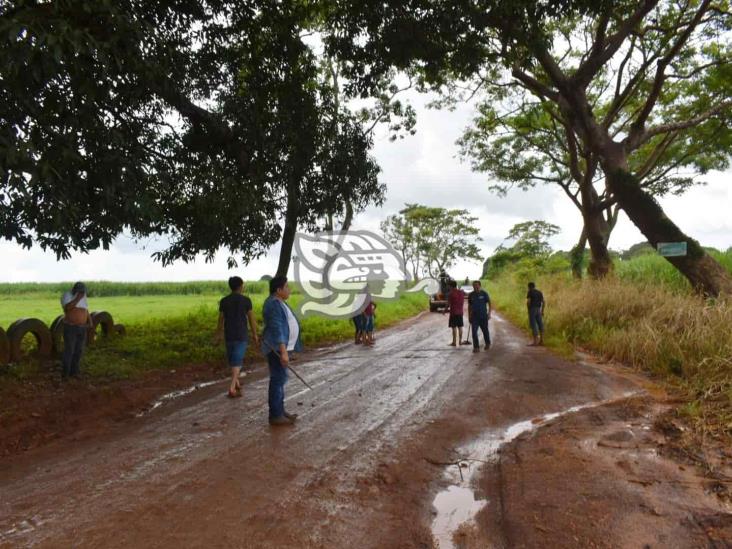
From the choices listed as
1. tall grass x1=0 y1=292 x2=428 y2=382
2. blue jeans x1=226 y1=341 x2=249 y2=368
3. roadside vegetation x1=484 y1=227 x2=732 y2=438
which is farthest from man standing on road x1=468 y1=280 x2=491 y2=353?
blue jeans x1=226 y1=341 x2=249 y2=368

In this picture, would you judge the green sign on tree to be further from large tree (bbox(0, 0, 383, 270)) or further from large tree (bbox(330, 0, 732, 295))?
large tree (bbox(0, 0, 383, 270))

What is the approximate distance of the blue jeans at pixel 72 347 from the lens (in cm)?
884

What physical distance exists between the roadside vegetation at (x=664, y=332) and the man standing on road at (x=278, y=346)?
4.79m

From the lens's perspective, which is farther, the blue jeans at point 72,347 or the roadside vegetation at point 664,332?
the blue jeans at point 72,347

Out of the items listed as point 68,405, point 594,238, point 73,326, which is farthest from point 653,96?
point 68,405

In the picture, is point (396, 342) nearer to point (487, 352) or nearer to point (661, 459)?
point (487, 352)

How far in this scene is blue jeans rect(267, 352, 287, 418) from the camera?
21.0 ft

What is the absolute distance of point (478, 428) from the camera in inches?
245

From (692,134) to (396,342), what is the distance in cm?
1575

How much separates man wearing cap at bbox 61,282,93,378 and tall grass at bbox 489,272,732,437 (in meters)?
9.40

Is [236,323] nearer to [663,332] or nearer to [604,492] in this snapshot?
[604,492]

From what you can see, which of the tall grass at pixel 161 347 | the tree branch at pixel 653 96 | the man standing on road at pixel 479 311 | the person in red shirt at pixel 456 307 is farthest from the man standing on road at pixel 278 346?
the tree branch at pixel 653 96

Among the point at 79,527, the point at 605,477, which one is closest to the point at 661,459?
the point at 605,477

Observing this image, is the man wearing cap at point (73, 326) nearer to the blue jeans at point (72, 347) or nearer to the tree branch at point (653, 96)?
the blue jeans at point (72, 347)
